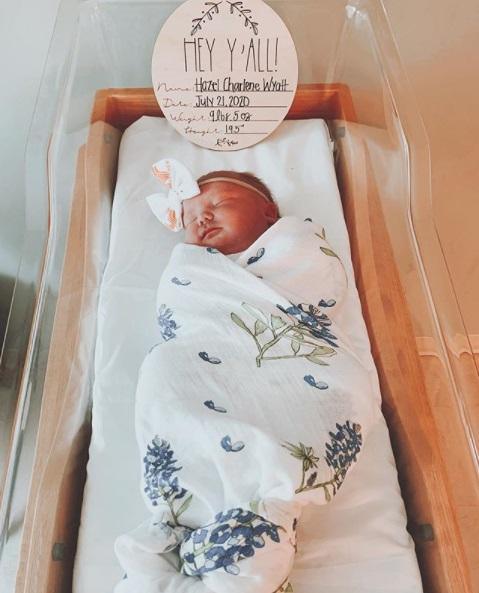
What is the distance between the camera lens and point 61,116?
43.2 inches

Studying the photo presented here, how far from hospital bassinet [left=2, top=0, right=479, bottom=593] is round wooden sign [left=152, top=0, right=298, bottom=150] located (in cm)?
11

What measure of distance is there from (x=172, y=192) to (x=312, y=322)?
1.11 feet

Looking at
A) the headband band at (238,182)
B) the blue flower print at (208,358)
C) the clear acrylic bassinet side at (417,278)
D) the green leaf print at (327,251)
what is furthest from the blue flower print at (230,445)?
the headband band at (238,182)

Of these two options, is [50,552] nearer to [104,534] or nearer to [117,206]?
[104,534]

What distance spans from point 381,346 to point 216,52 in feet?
1.77

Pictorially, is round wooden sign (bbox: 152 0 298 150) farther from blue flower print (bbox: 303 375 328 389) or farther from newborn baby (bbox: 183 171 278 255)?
blue flower print (bbox: 303 375 328 389)

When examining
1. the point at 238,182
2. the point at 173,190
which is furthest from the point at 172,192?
the point at 238,182

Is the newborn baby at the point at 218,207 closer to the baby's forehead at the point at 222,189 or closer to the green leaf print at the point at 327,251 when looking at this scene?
the baby's forehead at the point at 222,189

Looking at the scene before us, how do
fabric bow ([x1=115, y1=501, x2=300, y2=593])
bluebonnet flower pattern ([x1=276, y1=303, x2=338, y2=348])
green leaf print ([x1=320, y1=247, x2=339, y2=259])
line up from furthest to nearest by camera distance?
green leaf print ([x1=320, y1=247, x2=339, y2=259]), bluebonnet flower pattern ([x1=276, y1=303, x2=338, y2=348]), fabric bow ([x1=115, y1=501, x2=300, y2=593])

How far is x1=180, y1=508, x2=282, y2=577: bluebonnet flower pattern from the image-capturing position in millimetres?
665

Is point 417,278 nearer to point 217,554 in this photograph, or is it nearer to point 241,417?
point 241,417

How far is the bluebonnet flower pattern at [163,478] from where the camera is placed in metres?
0.74

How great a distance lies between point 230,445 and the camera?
29.4 inches

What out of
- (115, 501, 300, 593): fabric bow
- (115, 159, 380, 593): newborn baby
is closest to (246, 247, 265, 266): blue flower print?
(115, 159, 380, 593): newborn baby
